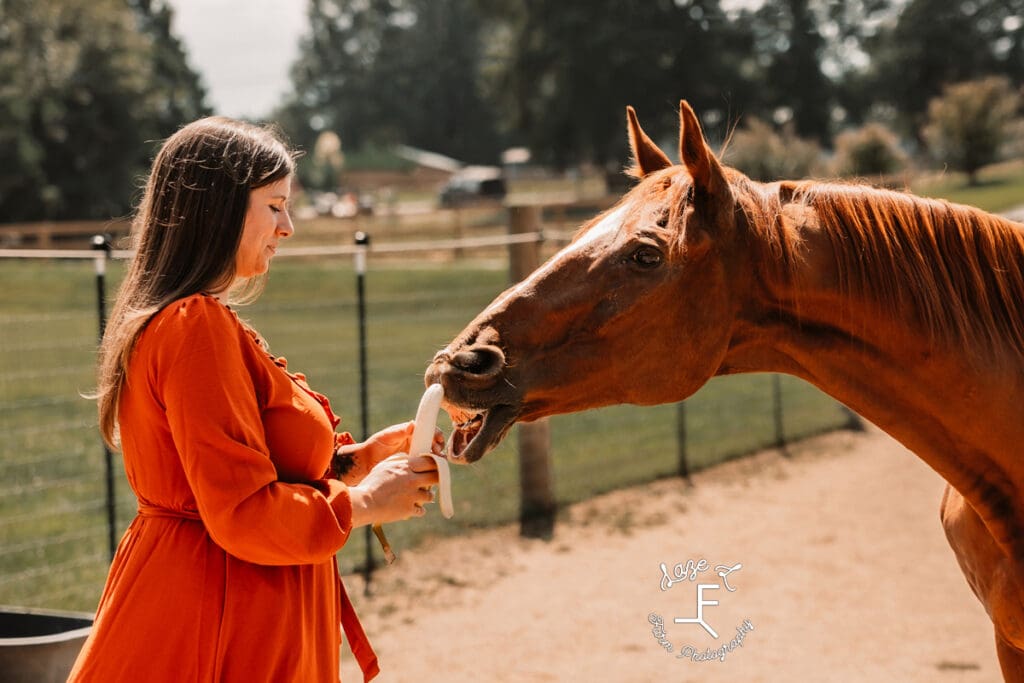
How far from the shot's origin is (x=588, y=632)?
502cm

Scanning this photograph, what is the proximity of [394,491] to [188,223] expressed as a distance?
25.9 inches

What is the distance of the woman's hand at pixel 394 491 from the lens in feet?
6.09

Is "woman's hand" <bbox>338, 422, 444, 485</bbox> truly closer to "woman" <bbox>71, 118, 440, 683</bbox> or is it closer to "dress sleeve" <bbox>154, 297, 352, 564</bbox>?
"woman" <bbox>71, 118, 440, 683</bbox>

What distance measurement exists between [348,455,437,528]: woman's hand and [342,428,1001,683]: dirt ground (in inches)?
114

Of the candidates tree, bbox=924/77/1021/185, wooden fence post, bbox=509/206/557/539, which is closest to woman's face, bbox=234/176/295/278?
wooden fence post, bbox=509/206/557/539

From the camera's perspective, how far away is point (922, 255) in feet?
7.37

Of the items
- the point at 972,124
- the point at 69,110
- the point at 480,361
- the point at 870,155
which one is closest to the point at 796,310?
the point at 480,361

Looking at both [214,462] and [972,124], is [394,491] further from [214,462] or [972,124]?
[972,124]

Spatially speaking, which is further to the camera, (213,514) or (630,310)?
(630,310)

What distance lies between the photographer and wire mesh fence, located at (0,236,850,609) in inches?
228

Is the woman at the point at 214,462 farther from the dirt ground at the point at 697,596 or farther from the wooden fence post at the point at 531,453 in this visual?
the wooden fence post at the point at 531,453

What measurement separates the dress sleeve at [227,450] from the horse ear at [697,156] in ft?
3.55
